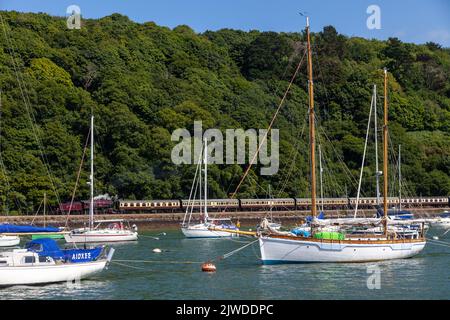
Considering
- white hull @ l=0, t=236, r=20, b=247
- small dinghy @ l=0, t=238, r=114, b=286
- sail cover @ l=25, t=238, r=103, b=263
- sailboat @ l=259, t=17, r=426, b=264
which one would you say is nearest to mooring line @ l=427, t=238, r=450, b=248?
sailboat @ l=259, t=17, r=426, b=264

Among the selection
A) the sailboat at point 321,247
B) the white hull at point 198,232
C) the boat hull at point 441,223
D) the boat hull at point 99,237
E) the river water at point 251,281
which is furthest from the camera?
the boat hull at point 441,223

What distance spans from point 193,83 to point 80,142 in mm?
40765

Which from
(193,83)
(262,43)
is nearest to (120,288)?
(193,83)

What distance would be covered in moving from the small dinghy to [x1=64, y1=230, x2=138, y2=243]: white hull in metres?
26.2

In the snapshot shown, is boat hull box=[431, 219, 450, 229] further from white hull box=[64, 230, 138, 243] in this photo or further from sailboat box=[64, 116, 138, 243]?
white hull box=[64, 230, 138, 243]

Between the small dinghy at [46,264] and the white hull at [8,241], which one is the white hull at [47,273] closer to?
the small dinghy at [46,264]

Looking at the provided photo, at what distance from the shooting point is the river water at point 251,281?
3519 centimetres

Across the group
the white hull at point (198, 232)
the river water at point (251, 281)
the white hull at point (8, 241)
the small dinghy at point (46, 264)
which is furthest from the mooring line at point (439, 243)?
the white hull at point (8, 241)

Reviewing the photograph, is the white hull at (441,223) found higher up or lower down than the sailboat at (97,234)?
lower down

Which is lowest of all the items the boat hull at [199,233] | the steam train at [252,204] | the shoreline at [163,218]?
the boat hull at [199,233]

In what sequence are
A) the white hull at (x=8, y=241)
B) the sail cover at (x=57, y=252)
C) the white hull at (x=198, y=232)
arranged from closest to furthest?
the sail cover at (x=57, y=252) < the white hull at (x=8, y=241) < the white hull at (x=198, y=232)

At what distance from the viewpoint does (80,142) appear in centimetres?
11538

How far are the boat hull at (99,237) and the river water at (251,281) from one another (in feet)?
46.4

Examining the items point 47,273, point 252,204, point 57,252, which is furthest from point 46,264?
point 252,204
